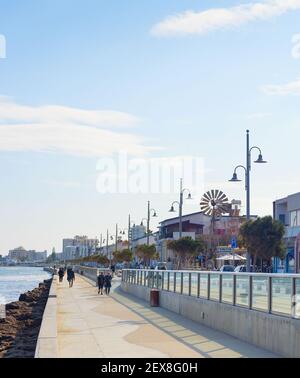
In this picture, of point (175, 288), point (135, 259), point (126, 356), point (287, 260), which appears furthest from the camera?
point (135, 259)

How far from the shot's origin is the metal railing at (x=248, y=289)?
13195 mm

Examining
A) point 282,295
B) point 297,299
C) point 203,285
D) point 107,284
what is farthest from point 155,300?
point 297,299

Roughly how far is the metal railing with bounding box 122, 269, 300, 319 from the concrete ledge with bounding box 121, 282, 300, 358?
0.17 m

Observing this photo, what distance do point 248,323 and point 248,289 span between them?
85 centimetres

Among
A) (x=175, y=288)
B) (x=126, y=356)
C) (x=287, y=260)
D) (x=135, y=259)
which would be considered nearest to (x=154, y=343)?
(x=126, y=356)

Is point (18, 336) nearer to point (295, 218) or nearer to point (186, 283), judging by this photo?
point (186, 283)

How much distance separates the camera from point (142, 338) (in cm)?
1602

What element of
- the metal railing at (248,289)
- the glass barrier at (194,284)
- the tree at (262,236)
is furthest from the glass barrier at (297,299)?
the tree at (262,236)

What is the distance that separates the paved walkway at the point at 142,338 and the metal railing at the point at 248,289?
34.2 inches

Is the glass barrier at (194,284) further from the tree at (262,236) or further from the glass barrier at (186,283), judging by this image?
the tree at (262,236)

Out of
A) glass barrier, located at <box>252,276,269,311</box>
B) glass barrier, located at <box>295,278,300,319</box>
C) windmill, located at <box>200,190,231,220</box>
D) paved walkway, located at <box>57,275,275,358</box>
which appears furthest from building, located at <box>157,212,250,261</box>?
glass barrier, located at <box>295,278,300,319</box>
